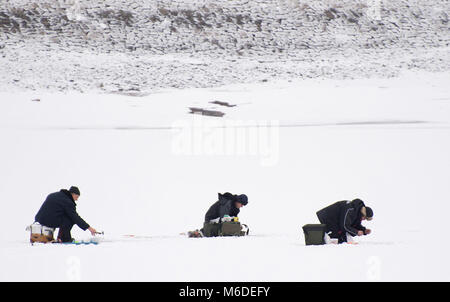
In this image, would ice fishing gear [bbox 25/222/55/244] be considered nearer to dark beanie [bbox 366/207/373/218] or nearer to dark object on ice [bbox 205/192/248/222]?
dark object on ice [bbox 205/192/248/222]

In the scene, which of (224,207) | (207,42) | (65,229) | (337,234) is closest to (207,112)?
(224,207)

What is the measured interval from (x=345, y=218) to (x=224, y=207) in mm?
1401

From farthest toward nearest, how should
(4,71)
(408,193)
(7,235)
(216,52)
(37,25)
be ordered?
(37,25) → (216,52) → (4,71) → (408,193) → (7,235)

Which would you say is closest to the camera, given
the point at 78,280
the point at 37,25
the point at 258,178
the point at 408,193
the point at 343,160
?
the point at 78,280

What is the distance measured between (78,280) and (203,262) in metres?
1.18

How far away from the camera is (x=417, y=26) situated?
2873 cm

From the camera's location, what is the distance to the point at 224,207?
7441 mm

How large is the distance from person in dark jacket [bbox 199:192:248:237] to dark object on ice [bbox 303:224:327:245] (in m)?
0.91

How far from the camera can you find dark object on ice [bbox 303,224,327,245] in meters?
6.72

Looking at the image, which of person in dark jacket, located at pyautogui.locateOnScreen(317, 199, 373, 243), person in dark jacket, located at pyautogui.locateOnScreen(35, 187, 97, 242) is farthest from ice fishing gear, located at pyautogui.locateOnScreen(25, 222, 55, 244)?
person in dark jacket, located at pyautogui.locateOnScreen(317, 199, 373, 243)

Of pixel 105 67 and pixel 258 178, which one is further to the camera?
pixel 105 67

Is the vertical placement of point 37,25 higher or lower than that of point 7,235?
higher

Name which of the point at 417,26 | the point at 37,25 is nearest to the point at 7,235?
the point at 37,25

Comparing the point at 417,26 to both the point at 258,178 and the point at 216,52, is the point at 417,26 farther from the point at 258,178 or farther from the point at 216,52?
the point at 258,178
